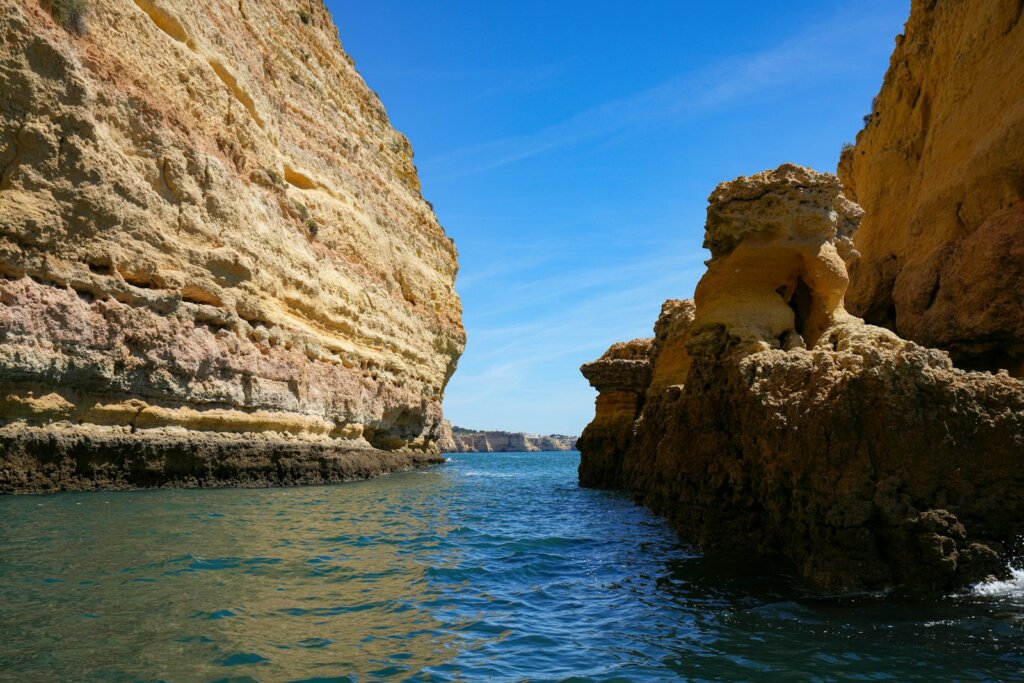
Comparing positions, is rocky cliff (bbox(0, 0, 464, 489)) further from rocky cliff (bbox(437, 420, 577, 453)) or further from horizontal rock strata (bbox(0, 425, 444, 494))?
rocky cliff (bbox(437, 420, 577, 453))

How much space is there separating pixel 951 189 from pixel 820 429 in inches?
394

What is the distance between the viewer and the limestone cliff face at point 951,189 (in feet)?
38.8

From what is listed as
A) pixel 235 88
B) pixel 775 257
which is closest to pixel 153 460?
pixel 235 88

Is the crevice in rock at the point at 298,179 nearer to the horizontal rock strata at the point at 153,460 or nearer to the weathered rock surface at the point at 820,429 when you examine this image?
the horizontal rock strata at the point at 153,460

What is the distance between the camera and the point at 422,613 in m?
6.11

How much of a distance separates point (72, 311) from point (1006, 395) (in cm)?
1517

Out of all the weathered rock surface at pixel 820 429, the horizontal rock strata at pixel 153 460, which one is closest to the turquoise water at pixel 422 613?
the weathered rock surface at pixel 820 429

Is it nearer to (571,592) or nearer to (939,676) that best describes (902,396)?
(939,676)

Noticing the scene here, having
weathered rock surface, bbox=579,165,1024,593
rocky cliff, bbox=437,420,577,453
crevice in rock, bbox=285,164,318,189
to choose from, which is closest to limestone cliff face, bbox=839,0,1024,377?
weathered rock surface, bbox=579,165,1024,593

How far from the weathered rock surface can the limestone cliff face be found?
8.90 feet

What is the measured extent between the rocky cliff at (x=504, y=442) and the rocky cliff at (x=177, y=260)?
105278 mm

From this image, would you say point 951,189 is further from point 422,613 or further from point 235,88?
point 235,88

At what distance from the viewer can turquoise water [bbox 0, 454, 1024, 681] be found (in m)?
4.54

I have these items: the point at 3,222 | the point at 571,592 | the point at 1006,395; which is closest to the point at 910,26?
the point at 1006,395
